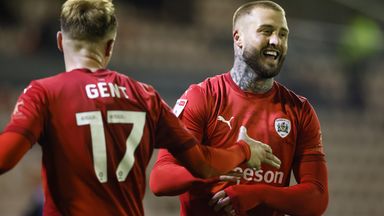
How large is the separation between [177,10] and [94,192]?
10262 millimetres

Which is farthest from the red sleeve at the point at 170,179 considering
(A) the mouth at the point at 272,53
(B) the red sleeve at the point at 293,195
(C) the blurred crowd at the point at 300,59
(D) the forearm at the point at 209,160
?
(C) the blurred crowd at the point at 300,59

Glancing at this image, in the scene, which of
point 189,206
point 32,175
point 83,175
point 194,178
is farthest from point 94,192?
point 32,175

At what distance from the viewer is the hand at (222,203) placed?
148 inches

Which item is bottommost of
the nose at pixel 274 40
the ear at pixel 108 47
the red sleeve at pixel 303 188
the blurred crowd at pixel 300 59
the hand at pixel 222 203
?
the hand at pixel 222 203

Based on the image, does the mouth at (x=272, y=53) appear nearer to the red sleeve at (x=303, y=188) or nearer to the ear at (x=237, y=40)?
the ear at (x=237, y=40)

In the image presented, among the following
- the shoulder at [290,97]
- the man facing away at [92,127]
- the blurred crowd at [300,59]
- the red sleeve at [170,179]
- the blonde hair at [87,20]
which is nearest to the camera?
the man facing away at [92,127]

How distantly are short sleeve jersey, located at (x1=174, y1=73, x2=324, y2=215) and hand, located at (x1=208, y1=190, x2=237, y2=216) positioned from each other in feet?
0.49

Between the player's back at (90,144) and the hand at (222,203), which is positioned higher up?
the player's back at (90,144)

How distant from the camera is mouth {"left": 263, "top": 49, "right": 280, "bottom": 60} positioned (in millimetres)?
3996

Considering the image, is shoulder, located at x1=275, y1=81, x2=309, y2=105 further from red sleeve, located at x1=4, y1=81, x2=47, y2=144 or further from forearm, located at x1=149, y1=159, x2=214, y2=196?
red sleeve, located at x1=4, y1=81, x2=47, y2=144

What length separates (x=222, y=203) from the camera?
377cm

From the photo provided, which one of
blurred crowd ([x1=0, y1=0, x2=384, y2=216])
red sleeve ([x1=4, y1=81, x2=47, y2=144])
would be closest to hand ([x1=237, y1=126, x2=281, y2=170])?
red sleeve ([x1=4, y1=81, x2=47, y2=144])

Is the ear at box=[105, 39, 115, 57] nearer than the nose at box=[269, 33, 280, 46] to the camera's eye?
Yes

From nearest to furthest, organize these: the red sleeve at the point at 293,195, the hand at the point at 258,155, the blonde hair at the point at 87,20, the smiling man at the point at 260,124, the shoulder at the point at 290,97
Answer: the blonde hair at the point at 87,20 < the hand at the point at 258,155 < the red sleeve at the point at 293,195 < the smiling man at the point at 260,124 < the shoulder at the point at 290,97
